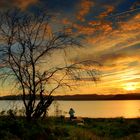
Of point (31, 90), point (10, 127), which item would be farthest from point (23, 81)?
point (10, 127)

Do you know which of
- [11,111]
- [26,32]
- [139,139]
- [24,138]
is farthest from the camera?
[26,32]

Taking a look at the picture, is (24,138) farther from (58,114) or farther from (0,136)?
(58,114)

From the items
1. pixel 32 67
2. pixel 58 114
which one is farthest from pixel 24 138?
pixel 58 114

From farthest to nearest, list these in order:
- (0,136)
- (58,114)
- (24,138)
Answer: (58,114)
(24,138)
(0,136)

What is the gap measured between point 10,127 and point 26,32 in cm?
1002

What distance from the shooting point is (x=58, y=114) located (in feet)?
121

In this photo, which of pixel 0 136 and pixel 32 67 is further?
pixel 32 67

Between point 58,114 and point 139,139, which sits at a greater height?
point 58,114

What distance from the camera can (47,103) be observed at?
25797 millimetres

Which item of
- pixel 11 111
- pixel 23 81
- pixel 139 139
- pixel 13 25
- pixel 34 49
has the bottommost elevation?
pixel 139 139

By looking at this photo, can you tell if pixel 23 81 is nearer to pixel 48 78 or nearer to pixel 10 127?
pixel 48 78

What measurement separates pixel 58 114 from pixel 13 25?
1322 cm

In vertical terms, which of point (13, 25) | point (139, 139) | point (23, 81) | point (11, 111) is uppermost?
point (13, 25)

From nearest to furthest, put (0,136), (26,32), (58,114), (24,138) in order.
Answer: (0,136) < (24,138) < (26,32) < (58,114)
